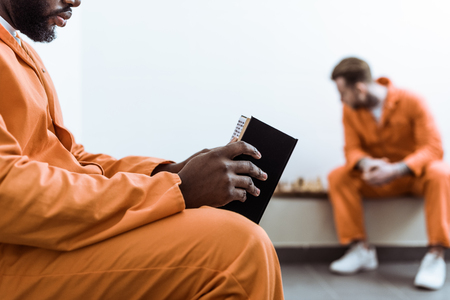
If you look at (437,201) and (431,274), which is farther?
(437,201)

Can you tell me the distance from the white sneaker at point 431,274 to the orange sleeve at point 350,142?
0.64 meters

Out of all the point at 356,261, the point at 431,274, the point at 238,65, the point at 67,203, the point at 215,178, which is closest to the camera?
the point at 67,203

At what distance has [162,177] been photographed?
27.1 inches

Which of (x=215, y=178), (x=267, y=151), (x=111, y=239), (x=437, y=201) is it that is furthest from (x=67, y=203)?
(x=437, y=201)

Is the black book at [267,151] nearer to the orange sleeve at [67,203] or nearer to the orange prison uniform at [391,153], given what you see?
the orange sleeve at [67,203]

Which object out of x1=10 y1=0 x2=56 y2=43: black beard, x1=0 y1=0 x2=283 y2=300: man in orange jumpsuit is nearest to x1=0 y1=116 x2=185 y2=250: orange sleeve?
x1=0 y1=0 x2=283 y2=300: man in orange jumpsuit

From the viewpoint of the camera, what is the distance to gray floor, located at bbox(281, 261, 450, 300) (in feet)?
6.03

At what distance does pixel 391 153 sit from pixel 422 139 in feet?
0.68

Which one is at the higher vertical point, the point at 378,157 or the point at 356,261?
the point at 378,157

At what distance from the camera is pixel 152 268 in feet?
2.08

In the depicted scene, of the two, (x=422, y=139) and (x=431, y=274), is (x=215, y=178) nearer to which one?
(x=431, y=274)

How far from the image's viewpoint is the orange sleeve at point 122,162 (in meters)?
0.96

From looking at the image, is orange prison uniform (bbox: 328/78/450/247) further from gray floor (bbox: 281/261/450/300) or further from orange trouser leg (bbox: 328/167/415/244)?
gray floor (bbox: 281/261/450/300)

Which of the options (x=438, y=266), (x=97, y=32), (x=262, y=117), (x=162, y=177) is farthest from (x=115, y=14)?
(x=438, y=266)
